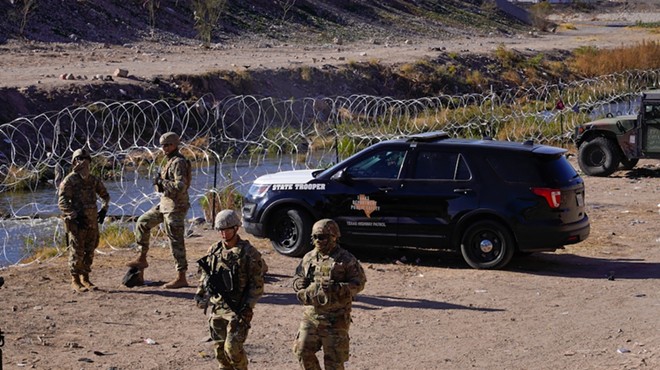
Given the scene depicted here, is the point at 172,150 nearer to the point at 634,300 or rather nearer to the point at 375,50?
the point at 634,300

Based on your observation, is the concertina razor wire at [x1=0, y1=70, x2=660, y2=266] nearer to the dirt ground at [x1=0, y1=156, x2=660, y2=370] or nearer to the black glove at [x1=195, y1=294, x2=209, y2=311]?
the dirt ground at [x1=0, y1=156, x2=660, y2=370]

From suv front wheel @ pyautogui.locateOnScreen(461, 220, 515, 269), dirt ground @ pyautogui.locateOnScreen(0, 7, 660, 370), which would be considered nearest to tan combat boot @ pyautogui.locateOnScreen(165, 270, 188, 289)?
dirt ground @ pyautogui.locateOnScreen(0, 7, 660, 370)

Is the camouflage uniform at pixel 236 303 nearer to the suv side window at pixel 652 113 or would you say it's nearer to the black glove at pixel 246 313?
the black glove at pixel 246 313

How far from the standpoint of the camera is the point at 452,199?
1278 centimetres

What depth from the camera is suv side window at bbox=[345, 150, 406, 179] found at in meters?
13.1

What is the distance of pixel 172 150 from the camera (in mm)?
11422

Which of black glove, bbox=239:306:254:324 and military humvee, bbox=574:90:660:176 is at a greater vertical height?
military humvee, bbox=574:90:660:176

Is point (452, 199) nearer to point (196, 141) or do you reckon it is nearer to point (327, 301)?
point (327, 301)

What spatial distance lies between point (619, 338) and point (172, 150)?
188 inches

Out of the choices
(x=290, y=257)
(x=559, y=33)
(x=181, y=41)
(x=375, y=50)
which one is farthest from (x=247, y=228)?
(x=559, y=33)

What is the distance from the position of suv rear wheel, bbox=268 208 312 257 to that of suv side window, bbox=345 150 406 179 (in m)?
0.81

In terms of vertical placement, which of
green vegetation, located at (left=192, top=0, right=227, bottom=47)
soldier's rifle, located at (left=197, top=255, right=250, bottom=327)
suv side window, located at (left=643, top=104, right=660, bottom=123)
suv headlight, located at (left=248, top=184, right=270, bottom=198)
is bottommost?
soldier's rifle, located at (left=197, top=255, right=250, bottom=327)

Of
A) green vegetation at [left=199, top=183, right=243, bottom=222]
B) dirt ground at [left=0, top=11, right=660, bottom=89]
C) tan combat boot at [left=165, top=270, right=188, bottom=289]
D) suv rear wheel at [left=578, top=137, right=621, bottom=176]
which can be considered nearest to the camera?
tan combat boot at [left=165, top=270, right=188, bottom=289]

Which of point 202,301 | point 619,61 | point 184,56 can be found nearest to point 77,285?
point 202,301
